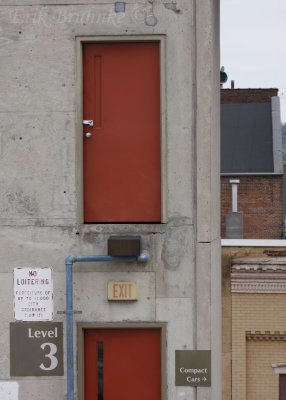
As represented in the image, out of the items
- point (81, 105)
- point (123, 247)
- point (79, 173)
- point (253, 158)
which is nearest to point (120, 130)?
point (81, 105)

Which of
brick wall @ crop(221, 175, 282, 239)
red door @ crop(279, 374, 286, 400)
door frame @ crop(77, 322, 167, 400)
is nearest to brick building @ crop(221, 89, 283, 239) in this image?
brick wall @ crop(221, 175, 282, 239)

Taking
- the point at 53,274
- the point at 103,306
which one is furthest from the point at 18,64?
the point at 103,306

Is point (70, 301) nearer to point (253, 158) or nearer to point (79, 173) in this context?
point (79, 173)

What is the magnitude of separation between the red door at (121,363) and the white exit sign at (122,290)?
495 mm

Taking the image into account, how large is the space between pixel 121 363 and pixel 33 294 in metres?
1.52

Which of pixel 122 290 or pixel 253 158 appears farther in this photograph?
pixel 253 158

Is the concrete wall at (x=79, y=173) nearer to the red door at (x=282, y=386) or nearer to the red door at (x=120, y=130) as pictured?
the red door at (x=120, y=130)

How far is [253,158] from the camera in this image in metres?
33.0

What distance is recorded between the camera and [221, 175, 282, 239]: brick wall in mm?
30812

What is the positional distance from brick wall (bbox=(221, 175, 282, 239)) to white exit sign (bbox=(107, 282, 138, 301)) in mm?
23632

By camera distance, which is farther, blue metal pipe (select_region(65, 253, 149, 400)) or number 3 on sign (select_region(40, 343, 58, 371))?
number 3 on sign (select_region(40, 343, 58, 371))

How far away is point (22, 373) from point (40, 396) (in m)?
0.39

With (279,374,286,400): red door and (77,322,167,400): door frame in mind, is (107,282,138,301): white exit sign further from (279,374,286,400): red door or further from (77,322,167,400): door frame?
(279,374,286,400): red door

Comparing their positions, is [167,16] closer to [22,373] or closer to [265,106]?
[22,373]
